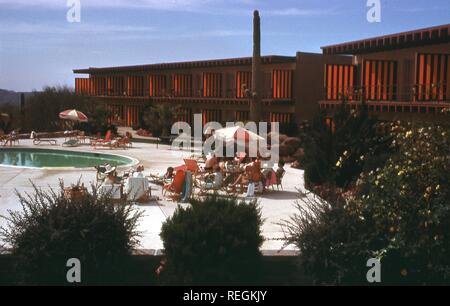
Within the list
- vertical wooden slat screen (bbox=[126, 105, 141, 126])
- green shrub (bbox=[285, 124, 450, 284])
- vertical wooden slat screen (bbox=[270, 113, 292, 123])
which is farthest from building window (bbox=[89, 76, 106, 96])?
green shrub (bbox=[285, 124, 450, 284])

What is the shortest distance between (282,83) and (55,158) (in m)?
14.1

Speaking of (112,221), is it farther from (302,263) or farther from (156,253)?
(302,263)

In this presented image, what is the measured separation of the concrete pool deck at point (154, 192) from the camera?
11617 mm

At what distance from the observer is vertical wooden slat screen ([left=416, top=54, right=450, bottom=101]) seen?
881 inches

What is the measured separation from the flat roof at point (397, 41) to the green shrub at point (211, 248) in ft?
53.1

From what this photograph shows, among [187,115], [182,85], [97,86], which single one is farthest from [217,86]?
[97,86]

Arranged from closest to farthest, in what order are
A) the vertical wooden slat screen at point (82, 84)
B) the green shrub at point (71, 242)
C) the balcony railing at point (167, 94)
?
the green shrub at point (71, 242) < the balcony railing at point (167, 94) < the vertical wooden slat screen at point (82, 84)

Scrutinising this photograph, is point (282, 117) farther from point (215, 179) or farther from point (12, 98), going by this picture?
point (12, 98)

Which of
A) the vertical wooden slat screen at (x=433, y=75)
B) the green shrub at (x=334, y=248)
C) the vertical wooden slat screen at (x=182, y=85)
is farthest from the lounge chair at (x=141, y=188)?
the vertical wooden slat screen at (x=182, y=85)

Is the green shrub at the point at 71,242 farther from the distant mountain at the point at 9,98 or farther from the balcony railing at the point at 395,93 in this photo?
the distant mountain at the point at 9,98

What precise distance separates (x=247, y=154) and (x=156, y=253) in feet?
49.2

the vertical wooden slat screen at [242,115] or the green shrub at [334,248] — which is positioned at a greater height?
the vertical wooden slat screen at [242,115]

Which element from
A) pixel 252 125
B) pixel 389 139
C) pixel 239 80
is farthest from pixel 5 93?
pixel 389 139

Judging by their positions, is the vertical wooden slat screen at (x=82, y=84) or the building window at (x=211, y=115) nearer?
the building window at (x=211, y=115)
